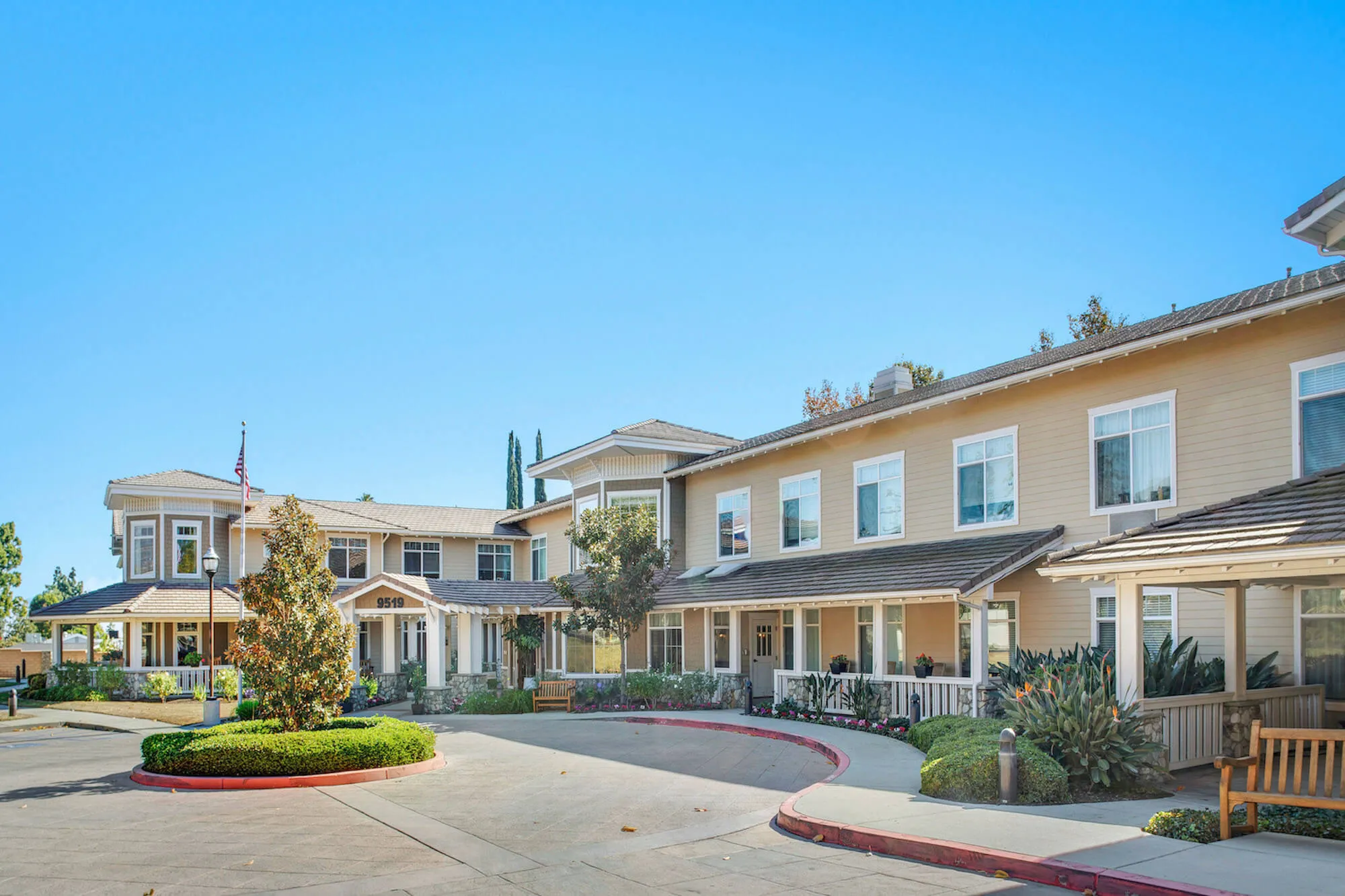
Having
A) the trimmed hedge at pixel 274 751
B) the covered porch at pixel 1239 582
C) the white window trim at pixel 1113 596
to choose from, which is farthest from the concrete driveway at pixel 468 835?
the white window trim at pixel 1113 596

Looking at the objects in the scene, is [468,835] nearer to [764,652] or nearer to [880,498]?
[880,498]

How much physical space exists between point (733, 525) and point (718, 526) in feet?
2.34

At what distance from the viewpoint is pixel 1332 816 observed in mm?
9508

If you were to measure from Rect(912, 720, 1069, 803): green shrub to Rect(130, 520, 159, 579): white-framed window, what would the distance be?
109 ft

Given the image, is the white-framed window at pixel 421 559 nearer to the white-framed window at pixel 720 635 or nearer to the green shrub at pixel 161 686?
the green shrub at pixel 161 686

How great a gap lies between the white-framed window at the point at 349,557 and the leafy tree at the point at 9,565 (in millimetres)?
22256

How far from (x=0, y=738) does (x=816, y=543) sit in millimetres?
19855

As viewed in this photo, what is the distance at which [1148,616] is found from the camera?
56.2 feet

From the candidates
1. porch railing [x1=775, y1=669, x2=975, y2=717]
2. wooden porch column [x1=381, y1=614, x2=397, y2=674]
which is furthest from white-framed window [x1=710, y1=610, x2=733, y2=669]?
wooden porch column [x1=381, y1=614, x2=397, y2=674]

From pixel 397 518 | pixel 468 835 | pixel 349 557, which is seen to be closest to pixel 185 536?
pixel 349 557

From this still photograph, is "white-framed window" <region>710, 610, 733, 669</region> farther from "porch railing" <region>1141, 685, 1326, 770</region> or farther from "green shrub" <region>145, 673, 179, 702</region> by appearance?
"green shrub" <region>145, 673, 179, 702</region>

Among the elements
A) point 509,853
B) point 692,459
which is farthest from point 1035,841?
point 692,459

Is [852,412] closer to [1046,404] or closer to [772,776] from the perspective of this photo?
[1046,404]

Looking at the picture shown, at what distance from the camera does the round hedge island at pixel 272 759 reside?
14.8m
